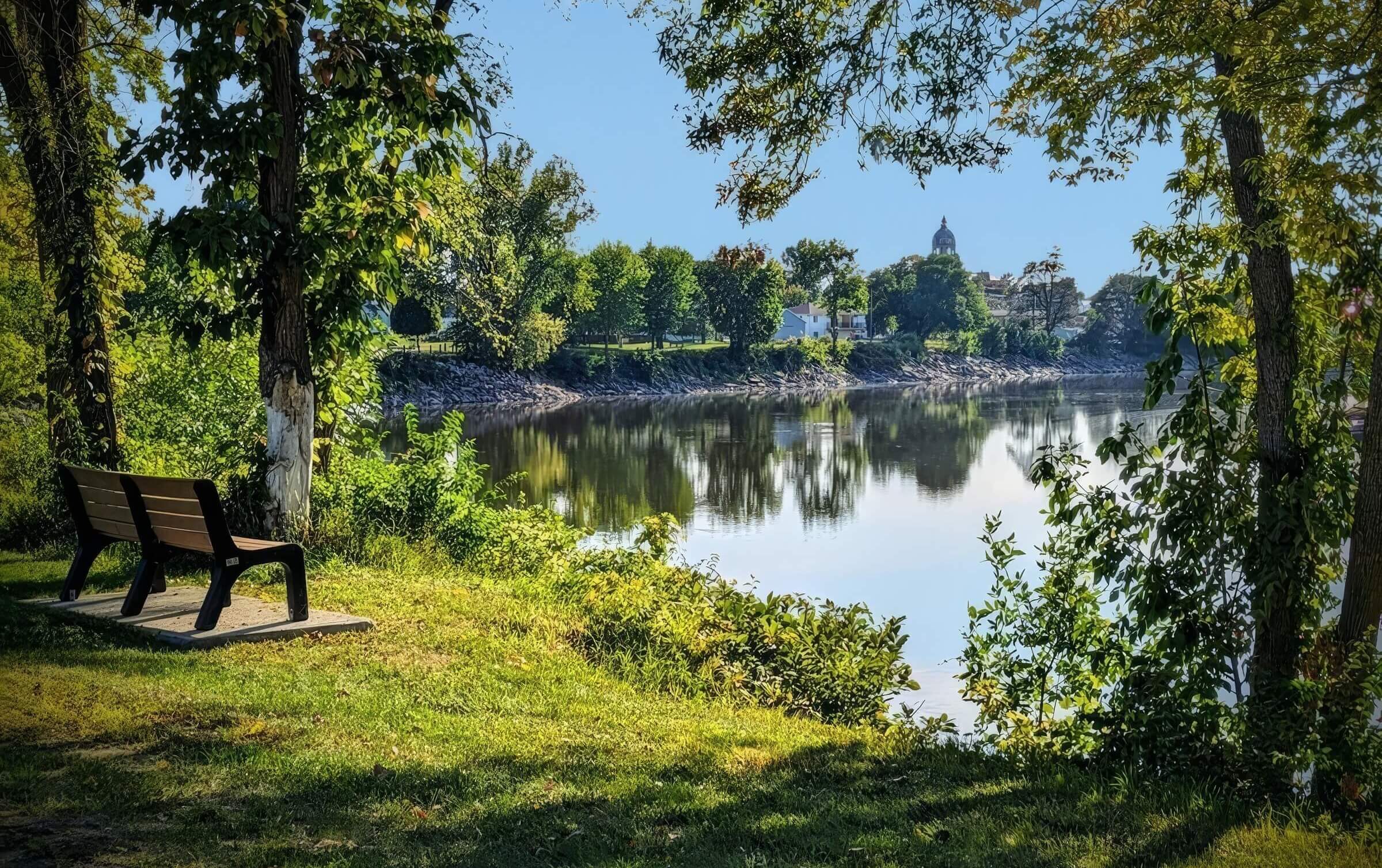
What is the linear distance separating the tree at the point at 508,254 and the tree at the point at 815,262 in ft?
76.6

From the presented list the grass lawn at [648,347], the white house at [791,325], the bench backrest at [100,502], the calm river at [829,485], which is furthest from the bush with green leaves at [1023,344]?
the bench backrest at [100,502]

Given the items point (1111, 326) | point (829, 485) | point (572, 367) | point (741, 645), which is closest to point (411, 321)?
point (572, 367)

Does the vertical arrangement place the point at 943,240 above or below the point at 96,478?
above

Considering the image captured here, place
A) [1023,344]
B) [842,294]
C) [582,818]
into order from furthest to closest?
[1023,344], [842,294], [582,818]

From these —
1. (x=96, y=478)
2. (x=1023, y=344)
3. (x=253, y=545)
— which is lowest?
(x=253, y=545)

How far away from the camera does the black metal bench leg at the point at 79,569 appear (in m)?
7.41

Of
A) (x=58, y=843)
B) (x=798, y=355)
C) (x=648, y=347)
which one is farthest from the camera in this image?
(x=648, y=347)

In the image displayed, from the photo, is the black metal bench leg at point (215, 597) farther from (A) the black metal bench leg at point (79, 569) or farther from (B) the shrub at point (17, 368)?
(B) the shrub at point (17, 368)

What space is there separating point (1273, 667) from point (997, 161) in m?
4.01

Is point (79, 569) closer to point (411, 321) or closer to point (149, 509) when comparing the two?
point (149, 509)

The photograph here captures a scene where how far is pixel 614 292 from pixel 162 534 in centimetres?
6810

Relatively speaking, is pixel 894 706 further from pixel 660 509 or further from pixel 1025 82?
pixel 660 509

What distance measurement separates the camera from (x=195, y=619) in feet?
22.6

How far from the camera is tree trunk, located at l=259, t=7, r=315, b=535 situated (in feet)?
28.7
